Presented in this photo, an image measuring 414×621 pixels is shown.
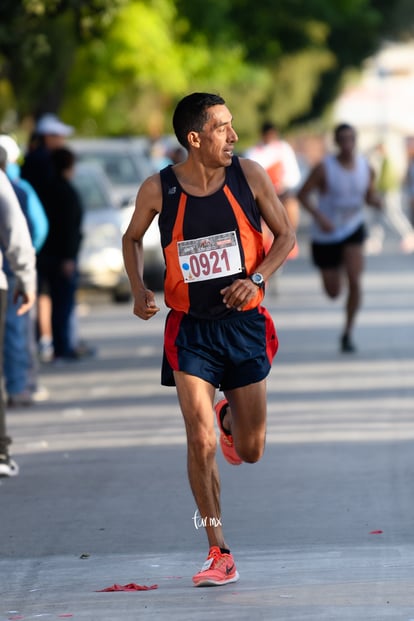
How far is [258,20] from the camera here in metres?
42.7

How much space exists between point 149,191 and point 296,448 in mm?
3515

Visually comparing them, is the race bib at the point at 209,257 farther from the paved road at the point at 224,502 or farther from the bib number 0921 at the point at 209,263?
the paved road at the point at 224,502

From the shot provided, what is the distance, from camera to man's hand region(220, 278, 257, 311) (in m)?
6.84

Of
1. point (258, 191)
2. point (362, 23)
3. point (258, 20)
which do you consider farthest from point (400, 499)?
point (362, 23)

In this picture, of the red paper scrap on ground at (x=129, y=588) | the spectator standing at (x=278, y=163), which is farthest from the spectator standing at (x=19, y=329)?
the spectator standing at (x=278, y=163)

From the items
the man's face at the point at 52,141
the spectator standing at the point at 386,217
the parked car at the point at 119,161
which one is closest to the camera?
the man's face at the point at 52,141

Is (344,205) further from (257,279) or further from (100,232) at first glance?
(257,279)

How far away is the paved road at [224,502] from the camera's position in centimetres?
652

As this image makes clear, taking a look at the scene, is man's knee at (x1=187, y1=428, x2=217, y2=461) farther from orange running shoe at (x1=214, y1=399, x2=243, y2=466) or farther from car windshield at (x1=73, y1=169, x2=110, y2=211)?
car windshield at (x1=73, y1=169, x2=110, y2=211)

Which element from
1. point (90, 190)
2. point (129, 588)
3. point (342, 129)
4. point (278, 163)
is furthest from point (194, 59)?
point (129, 588)

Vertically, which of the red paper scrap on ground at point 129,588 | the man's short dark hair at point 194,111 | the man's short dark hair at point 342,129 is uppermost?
the man's short dark hair at point 342,129

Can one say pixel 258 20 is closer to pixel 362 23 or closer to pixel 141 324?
pixel 362 23

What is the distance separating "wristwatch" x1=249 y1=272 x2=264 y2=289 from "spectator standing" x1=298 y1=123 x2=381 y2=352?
25.9 ft

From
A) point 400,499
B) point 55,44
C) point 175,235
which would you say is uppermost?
point 55,44
